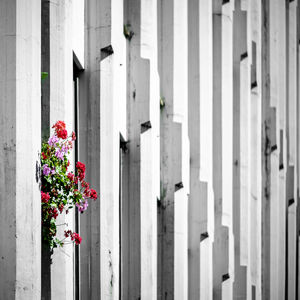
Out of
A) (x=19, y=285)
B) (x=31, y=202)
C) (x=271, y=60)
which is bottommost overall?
(x=19, y=285)

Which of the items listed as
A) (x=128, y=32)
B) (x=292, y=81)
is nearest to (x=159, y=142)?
(x=128, y=32)

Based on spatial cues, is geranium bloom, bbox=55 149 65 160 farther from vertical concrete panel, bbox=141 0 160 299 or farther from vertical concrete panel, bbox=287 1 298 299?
vertical concrete panel, bbox=287 1 298 299

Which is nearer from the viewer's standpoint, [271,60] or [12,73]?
[12,73]

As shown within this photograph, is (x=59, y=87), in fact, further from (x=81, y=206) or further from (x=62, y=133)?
(x=81, y=206)

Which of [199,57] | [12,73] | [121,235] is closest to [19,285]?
[12,73]

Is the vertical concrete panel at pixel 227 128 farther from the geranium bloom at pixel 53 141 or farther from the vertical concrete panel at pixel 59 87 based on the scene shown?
the geranium bloom at pixel 53 141

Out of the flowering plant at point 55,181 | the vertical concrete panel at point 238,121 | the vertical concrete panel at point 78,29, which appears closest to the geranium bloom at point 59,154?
the flowering plant at point 55,181

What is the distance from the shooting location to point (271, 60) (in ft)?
55.7

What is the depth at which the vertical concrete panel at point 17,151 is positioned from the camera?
16.4ft

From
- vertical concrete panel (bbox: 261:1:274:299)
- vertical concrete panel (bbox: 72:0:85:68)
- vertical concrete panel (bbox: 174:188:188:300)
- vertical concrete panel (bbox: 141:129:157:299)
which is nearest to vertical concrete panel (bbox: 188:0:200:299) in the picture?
vertical concrete panel (bbox: 174:188:188:300)

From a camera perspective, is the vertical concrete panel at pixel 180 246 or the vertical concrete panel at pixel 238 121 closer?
the vertical concrete panel at pixel 180 246

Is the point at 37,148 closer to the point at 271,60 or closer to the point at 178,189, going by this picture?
the point at 178,189

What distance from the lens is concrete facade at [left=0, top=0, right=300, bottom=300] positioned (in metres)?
5.13

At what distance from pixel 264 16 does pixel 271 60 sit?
0.86m
